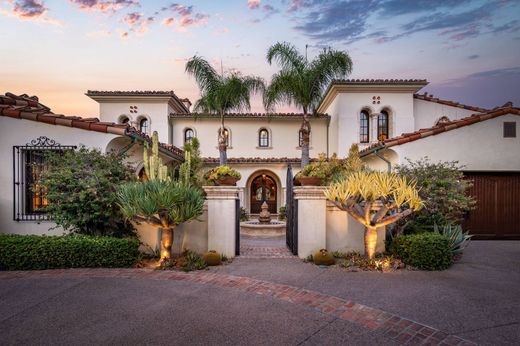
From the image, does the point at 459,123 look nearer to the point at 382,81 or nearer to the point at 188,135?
the point at 382,81

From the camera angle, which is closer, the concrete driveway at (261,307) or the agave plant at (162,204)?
the concrete driveway at (261,307)

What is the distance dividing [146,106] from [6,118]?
1067 cm

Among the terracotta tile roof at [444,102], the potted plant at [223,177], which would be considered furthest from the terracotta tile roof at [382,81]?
the potted plant at [223,177]

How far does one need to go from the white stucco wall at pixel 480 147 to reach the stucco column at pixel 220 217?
27.6ft

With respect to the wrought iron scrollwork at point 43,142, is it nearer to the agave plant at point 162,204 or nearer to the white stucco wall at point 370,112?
the agave plant at point 162,204

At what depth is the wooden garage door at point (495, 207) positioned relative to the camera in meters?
10.5

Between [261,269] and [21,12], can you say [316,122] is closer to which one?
[261,269]

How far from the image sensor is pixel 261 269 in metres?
6.44

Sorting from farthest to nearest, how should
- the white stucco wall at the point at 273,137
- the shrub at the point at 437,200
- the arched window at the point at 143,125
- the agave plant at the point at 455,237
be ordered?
the white stucco wall at the point at 273,137 → the arched window at the point at 143,125 → the shrub at the point at 437,200 → the agave plant at the point at 455,237

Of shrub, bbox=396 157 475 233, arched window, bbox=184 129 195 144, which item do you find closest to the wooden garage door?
shrub, bbox=396 157 475 233

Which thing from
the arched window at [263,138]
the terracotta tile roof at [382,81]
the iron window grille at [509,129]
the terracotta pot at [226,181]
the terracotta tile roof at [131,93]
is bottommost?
the terracotta pot at [226,181]

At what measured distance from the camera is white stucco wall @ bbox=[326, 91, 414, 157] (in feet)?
57.4

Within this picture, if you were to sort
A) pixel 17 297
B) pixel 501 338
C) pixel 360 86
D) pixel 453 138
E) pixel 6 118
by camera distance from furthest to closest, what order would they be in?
pixel 360 86 < pixel 453 138 < pixel 6 118 < pixel 17 297 < pixel 501 338

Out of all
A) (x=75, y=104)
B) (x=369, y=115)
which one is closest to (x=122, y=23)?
(x=75, y=104)
